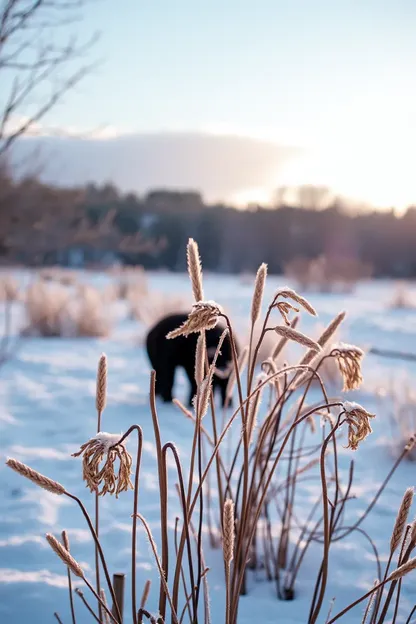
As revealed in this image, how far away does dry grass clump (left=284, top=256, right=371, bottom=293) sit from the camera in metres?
14.1

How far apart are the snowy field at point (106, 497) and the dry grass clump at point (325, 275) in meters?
8.38

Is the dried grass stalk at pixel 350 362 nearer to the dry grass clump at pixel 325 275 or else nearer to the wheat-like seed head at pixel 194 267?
the wheat-like seed head at pixel 194 267

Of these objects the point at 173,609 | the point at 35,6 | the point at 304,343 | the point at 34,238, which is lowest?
the point at 173,609

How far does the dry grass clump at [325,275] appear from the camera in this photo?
46.3ft

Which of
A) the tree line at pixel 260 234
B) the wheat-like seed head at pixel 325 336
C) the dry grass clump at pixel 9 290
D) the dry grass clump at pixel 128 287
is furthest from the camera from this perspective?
the tree line at pixel 260 234

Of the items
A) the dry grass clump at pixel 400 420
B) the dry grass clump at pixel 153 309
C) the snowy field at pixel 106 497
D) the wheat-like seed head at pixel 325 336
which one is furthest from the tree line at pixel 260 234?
the wheat-like seed head at pixel 325 336

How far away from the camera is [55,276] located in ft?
48.1

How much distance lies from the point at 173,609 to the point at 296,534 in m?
1.31

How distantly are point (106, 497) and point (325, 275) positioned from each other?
507 inches

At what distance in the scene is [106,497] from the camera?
2477 mm

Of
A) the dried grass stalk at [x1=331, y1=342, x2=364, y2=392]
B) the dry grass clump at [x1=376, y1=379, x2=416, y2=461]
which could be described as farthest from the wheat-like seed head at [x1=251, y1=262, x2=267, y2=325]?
the dry grass clump at [x1=376, y1=379, x2=416, y2=461]

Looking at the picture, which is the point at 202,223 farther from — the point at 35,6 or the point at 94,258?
the point at 35,6

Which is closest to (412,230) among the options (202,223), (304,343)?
(202,223)

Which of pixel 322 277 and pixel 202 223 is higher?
pixel 202 223
